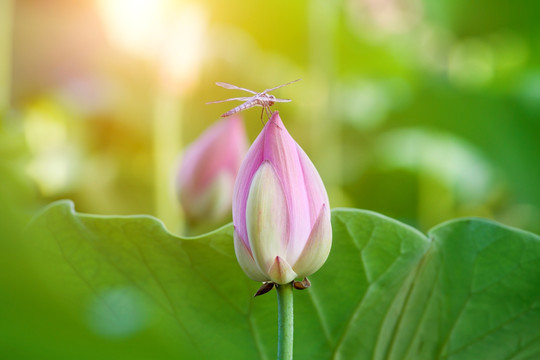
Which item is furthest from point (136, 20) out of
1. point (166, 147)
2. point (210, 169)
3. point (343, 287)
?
point (343, 287)

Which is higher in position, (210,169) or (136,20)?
(136,20)

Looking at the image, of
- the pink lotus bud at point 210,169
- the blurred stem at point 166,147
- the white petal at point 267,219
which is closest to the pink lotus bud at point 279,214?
the white petal at point 267,219

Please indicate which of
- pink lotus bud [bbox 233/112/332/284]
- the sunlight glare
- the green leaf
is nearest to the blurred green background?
the sunlight glare

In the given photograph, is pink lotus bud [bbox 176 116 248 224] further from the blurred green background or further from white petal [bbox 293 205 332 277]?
white petal [bbox 293 205 332 277]

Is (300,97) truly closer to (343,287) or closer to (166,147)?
(166,147)

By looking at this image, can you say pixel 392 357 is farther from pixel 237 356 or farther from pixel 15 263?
pixel 15 263

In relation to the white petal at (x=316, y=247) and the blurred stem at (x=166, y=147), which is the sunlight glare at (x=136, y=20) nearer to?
the blurred stem at (x=166, y=147)
